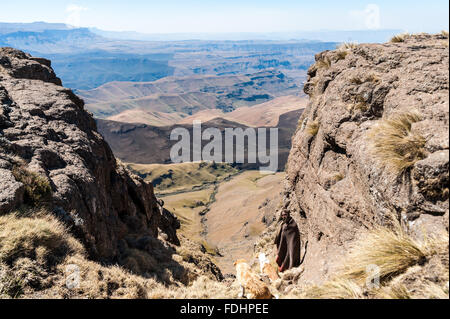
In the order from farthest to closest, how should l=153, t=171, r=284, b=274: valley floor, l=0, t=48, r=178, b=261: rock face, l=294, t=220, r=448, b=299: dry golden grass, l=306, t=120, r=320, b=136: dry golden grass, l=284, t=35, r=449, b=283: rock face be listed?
l=153, t=171, r=284, b=274: valley floor → l=306, t=120, r=320, b=136: dry golden grass → l=0, t=48, r=178, b=261: rock face → l=284, t=35, r=449, b=283: rock face → l=294, t=220, r=448, b=299: dry golden grass

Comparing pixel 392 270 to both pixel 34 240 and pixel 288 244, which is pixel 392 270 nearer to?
pixel 288 244

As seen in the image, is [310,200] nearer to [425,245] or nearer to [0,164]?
[425,245]

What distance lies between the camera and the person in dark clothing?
1101cm

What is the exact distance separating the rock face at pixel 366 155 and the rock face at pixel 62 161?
828 cm

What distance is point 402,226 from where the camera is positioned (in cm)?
682

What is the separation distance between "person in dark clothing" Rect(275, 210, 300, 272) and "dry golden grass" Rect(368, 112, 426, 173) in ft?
14.5

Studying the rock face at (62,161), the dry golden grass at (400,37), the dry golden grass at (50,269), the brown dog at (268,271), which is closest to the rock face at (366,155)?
the dry golden grass at (400,37)

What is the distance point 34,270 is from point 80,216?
3.43 metres

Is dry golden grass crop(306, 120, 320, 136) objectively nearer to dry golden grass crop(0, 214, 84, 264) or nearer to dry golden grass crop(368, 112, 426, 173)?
dry golden grass crop(368, 112, 426, 173)

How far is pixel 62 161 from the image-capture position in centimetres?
1219

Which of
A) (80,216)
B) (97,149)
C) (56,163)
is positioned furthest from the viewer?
(97,149)

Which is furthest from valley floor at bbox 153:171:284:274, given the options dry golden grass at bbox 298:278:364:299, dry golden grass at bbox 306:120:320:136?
dry golden grass at bbox 298:278:364:299

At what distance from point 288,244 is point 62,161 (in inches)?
395

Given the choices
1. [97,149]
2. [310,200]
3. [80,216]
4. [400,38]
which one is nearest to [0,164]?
[80,216]
